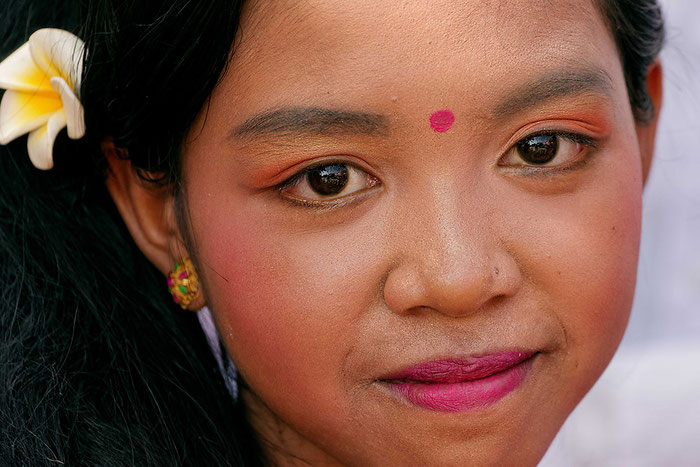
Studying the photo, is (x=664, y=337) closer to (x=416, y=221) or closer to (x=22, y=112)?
(x=416, y=221)

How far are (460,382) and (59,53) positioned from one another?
2.58 ft

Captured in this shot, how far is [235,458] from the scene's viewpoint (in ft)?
5.17

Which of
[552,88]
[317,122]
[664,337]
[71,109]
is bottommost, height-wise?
[71,109]

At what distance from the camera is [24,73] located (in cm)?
150

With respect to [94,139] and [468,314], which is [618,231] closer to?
[468,314]

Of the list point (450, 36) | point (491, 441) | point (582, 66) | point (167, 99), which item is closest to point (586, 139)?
point (582, 66)

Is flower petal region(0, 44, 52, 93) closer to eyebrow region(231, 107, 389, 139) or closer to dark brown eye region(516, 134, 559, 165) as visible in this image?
eyebrow region(231, 107, 389, 139)

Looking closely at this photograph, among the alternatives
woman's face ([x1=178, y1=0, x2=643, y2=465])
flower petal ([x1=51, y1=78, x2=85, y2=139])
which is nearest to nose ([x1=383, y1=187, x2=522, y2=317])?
woman's face ([x1=178, y1=0, x2=643, y2=465])

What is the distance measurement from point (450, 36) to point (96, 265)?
0.70 meters

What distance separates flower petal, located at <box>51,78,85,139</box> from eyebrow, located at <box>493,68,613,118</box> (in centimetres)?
64

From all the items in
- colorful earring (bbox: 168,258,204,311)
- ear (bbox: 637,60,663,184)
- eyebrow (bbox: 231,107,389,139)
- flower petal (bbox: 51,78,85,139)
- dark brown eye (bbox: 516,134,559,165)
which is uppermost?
ear (bbox: 637,60,663,184)

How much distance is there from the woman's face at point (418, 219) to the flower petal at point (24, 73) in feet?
0.88

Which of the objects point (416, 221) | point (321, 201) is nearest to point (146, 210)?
point (321, 201)

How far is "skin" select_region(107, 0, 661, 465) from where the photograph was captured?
4.19ft
